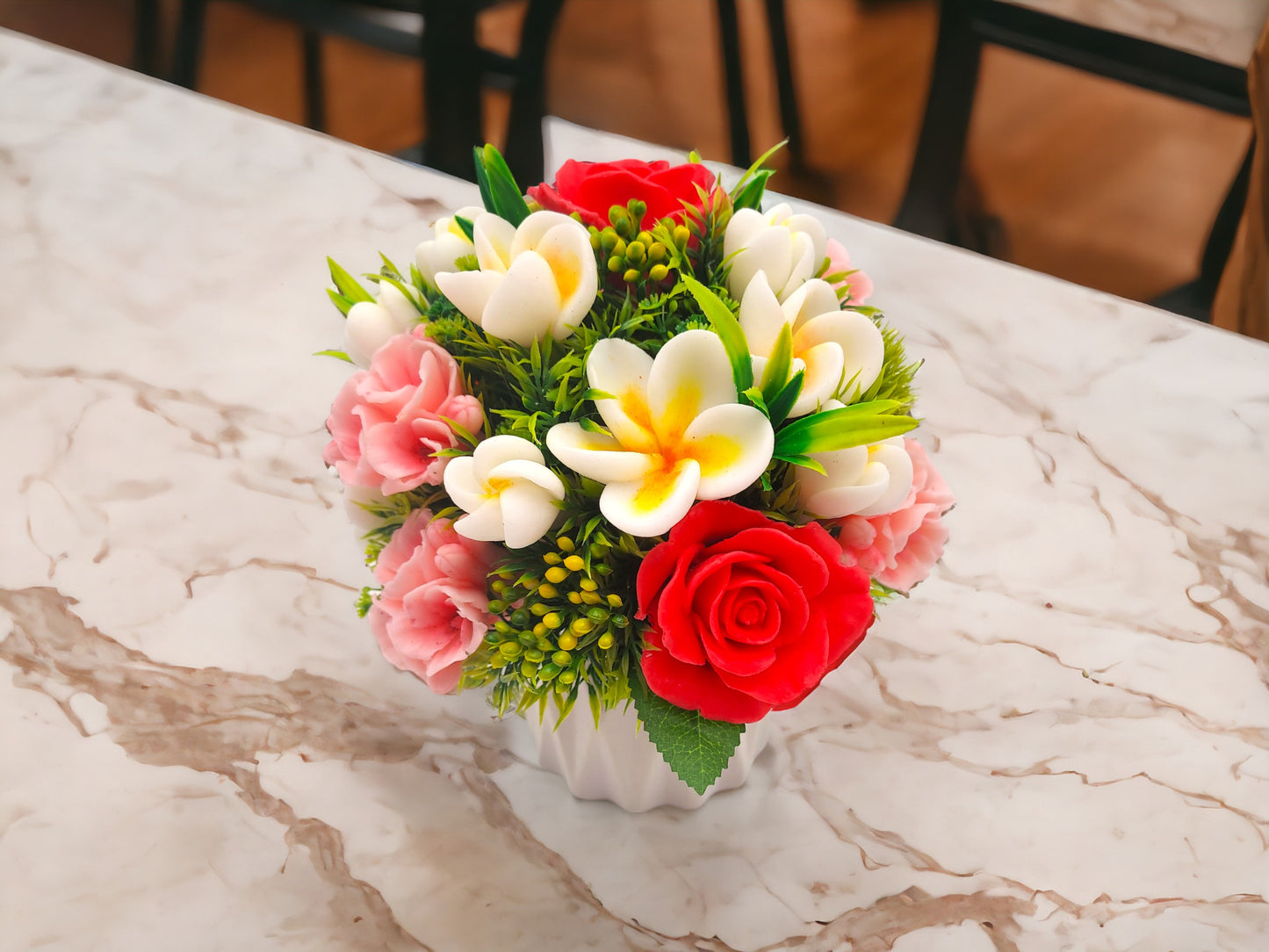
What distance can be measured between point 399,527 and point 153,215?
0.66 m

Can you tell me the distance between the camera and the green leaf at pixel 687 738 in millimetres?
441

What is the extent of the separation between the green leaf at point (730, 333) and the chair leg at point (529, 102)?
104cm

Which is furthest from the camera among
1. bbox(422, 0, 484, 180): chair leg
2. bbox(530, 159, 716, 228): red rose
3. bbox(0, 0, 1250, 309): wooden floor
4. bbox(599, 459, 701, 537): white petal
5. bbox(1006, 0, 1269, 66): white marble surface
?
bbox(0, 0, 1250, 309): wooden floor

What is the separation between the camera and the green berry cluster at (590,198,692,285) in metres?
0.45

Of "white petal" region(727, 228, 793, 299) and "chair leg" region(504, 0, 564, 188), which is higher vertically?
"white petal" region(727, 228, 793, 299)

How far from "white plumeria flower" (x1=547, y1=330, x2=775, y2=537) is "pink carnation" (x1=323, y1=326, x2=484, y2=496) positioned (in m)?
0.06

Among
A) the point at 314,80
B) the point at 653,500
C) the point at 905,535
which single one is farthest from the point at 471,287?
the point at 314,80

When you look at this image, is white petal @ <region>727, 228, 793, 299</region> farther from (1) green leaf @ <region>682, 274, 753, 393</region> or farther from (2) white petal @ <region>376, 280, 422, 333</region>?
(2) white petal @ <region>376, 280, 422, 333</region>

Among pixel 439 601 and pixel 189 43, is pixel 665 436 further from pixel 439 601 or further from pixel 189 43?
pixel 189 43

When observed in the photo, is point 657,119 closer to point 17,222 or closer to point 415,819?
point 17,222

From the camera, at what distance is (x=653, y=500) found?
1.31 ft

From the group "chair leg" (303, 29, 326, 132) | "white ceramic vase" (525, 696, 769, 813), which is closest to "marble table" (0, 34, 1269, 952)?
"white ceramic vase" (525, 696, 769, 813)

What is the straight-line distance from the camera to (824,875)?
23.0 inches

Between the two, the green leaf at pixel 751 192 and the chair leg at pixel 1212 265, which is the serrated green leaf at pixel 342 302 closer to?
the green leaf at pixel 751 192
